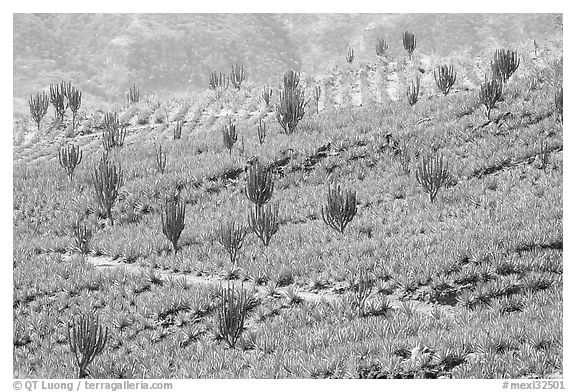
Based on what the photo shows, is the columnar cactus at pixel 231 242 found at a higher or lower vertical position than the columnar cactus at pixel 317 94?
lower

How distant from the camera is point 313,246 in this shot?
33.4 ft

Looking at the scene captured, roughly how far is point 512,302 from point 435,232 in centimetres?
254

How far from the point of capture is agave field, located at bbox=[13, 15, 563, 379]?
6996 mm

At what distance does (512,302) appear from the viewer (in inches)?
301

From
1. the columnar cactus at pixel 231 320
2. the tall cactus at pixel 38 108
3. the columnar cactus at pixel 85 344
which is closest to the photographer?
the columnar cactus at pixel 85 344

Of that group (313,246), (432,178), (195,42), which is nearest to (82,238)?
(313,246)

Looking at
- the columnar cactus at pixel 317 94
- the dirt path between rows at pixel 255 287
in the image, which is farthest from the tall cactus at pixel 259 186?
the columnar cactus at pixel 317 94

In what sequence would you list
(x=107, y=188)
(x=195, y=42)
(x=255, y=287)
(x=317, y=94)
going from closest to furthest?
(x=255, y=287) → (x=107, y=188) → (x=317, y=94) → (x=195, y=42)

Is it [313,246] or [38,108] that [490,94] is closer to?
[313,246]

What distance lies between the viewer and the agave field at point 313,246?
7.00 m

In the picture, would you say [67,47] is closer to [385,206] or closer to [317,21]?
[317,21]

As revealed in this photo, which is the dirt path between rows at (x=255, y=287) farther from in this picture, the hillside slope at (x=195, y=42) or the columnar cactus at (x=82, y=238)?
the hillside slope at (x=195, y=42)

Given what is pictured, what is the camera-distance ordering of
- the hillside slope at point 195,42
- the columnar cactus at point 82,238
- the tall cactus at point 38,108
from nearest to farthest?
the columnar cactus at point 82,238 → the tall cactus at point 38,108 → the hillside slope at point 195,42

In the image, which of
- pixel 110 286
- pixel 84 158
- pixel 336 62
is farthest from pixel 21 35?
pixel 110 286
